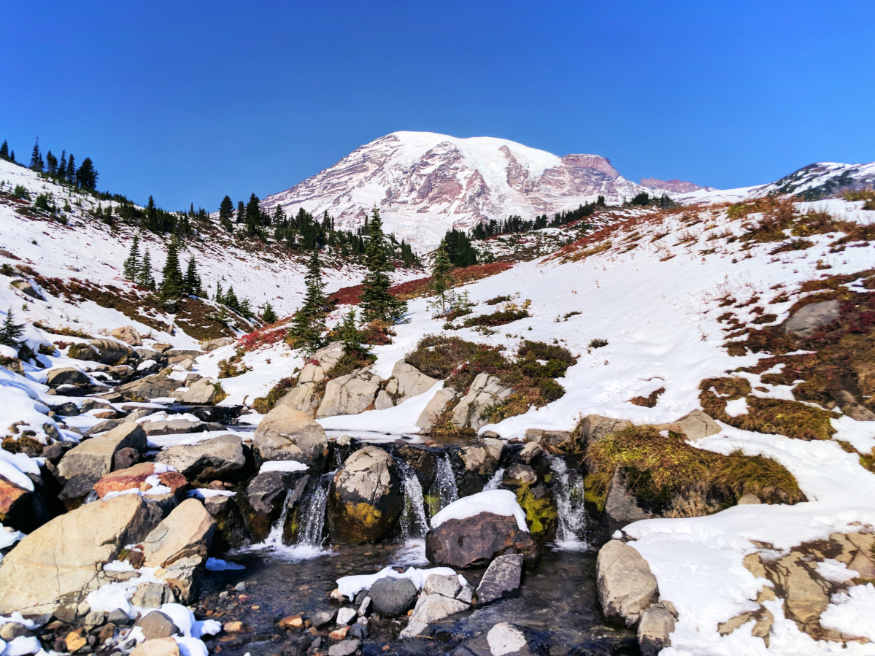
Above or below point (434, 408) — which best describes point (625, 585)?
below

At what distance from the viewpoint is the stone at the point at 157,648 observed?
600cm

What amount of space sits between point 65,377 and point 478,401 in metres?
23.6

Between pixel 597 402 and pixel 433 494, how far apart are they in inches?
250

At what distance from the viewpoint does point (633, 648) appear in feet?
21.1

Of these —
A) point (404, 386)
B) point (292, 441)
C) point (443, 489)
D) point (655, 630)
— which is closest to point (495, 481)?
point (443, 489)

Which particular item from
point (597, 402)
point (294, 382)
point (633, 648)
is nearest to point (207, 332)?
point (294, 382)

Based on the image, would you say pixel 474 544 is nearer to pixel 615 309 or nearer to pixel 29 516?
pixel 29 516

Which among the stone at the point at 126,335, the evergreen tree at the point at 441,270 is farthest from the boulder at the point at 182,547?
the stone at the point at 126,335

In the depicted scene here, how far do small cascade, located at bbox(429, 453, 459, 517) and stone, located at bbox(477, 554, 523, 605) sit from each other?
311cm

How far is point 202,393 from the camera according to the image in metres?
23.5

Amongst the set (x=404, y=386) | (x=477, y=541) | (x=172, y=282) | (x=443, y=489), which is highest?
(x=172, y=282)

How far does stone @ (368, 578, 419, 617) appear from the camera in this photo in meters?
7.66

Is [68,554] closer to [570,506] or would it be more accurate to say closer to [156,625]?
[156,625]

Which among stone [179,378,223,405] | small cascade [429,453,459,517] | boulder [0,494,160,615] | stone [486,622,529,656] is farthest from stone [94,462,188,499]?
stone [179,378,223,405]
